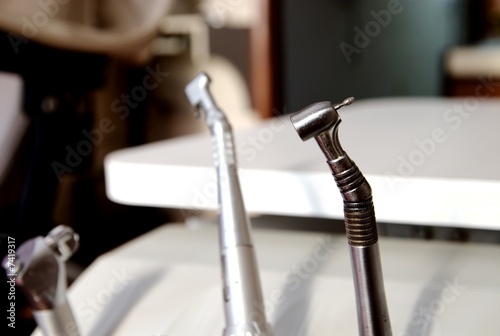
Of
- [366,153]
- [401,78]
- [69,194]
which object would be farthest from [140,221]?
[366,153]

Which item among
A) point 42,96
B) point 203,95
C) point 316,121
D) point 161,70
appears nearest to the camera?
point 316,121

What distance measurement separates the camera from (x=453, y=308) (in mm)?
408

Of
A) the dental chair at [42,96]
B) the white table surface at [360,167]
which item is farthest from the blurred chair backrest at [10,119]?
the white table surface at [360,167]

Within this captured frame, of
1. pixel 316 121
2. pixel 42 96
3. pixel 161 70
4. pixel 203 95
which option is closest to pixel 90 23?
pixel 42 96

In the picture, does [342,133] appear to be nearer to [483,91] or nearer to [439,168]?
[439,168]

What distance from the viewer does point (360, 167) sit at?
0.46m

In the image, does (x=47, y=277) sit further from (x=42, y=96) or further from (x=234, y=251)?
(x=42, y=96)


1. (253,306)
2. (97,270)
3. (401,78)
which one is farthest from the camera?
(401,78)

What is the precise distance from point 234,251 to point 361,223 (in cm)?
10

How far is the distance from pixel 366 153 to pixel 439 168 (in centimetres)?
9

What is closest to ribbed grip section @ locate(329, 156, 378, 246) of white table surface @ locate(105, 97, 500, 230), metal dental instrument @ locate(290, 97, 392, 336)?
metal dental instrument @ locate(290, 97, 392, 336)

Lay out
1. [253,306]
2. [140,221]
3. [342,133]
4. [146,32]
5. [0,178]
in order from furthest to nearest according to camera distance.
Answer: [140,221], [146,32], [0,178], [342,133], [253,306]

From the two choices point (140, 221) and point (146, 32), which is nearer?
point (146, 32)

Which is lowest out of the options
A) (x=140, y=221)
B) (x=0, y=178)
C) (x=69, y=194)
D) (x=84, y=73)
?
(x=140, y=221)
